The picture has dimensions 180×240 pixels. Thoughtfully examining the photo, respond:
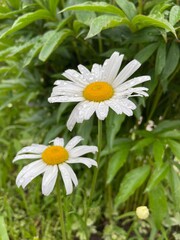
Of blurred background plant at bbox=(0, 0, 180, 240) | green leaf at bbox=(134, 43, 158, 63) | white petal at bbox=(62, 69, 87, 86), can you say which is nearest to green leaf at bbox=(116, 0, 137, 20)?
blurred background plant at bbox=(0, 0, 180, 240)

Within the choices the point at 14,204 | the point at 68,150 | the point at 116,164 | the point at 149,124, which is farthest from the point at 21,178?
the point at 14,204

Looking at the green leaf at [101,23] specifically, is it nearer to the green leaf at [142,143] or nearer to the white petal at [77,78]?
the white petal at [77,78]

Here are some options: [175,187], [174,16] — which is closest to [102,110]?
[174,16]

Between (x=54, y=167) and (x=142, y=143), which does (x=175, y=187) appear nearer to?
(x=142, y=143)

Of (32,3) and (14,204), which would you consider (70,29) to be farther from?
(14,204)

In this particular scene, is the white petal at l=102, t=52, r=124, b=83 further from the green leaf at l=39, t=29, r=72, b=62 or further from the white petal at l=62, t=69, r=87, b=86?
the green leaf at l=39, t=29, r=72, b=62
